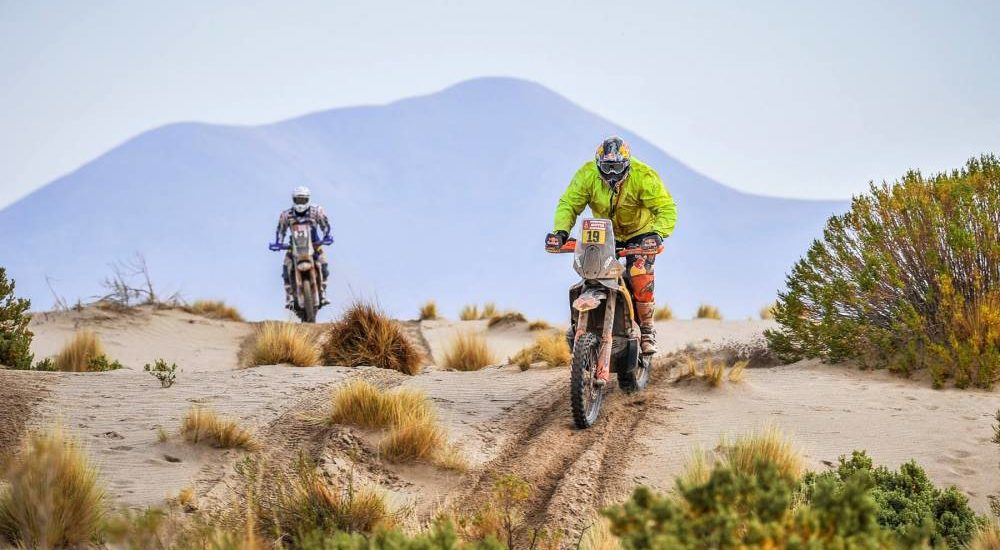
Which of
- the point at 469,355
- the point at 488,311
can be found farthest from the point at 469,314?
the point at 469,355

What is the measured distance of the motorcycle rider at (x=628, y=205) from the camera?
8.58 metres

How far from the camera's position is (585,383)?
7840 millimetres

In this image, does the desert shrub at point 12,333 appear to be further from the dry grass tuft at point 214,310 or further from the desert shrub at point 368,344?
the dry grass tuft at point 214,310

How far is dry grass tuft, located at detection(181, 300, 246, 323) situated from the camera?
20797 mm

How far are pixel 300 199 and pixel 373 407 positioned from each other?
10.8m

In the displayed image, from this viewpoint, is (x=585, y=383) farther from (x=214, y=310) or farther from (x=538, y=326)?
(x=214, y=310)

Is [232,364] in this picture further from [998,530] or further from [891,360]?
[998,530]

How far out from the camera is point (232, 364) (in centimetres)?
1617

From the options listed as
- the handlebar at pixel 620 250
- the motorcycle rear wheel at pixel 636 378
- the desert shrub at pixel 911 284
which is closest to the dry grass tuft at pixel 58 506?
the handlebar at pixel 620 250

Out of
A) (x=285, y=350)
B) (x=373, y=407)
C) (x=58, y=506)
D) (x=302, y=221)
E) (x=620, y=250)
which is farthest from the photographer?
(x=302, y=221)

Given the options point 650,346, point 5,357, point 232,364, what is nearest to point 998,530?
point 650,346

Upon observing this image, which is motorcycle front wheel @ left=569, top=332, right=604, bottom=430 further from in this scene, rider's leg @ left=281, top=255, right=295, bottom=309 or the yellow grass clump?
rider's leg @ left=281, top=255, right=295, bottom=309

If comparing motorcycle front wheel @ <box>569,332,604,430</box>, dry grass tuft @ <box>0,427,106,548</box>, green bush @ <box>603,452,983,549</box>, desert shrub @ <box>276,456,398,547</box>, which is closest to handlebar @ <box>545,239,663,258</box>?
motorcycle front wheel @ <box>569,332,604,430</box>

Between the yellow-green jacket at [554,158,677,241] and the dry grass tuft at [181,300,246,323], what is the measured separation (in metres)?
13.5
